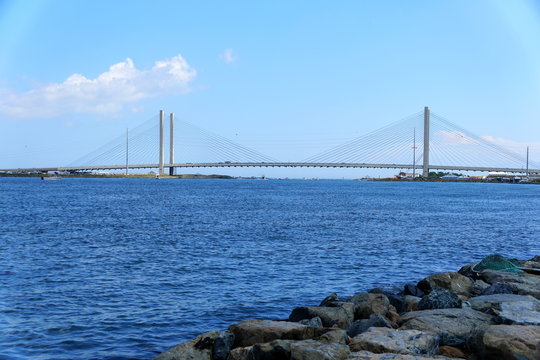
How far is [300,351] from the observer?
18.6 ft

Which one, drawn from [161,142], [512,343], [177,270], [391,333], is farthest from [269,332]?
[161,142]

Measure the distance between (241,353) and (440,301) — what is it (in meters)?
3.60

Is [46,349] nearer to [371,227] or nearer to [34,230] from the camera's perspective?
[34,230]

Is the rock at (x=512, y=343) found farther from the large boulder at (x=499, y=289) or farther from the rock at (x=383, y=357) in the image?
the large boulder at (x=499, y=289)

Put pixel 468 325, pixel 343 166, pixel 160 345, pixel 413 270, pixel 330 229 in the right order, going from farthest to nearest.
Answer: pixel 343 166, pixel 330 229, pixel 413 270, pixel 160 345, pixel 468 325

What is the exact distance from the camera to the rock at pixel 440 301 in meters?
8.23

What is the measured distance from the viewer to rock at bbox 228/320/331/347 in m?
6.72

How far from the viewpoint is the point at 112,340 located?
25.6ft

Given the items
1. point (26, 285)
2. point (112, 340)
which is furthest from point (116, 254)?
point (112, 340)

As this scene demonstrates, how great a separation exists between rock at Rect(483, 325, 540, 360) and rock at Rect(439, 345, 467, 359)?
0.41m

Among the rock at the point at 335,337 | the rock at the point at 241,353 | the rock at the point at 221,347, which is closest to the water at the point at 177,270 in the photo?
the rock at the point at 221,347

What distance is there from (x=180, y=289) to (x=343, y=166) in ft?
283

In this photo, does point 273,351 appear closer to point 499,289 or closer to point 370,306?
point 370,306

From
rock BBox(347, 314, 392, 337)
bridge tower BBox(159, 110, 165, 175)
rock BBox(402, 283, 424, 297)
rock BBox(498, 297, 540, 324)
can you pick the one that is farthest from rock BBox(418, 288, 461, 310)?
bridge tower BBox(159, 110, 165, 175)
